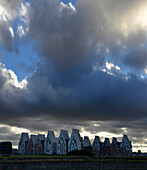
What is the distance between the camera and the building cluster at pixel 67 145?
8875cm

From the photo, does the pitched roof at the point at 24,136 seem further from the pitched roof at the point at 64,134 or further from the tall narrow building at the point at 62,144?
the pitched roof at the point at 64,134

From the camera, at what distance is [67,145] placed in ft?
301

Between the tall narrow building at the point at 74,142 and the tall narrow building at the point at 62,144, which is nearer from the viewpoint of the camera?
the tall narrow building at the point at 74,142

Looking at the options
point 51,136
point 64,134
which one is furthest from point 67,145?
point 51,136

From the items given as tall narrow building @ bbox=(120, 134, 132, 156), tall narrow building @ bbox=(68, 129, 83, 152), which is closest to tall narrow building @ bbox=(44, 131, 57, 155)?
tall narrow building @ bbox=(68, 129, 83, 152)

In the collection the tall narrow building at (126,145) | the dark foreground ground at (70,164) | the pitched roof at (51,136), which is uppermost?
the pitched roof at (51,136)

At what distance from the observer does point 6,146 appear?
94.1 meters

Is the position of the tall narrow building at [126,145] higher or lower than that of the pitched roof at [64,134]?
lower

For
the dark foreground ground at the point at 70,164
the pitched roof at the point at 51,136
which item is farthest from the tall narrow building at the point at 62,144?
the dark foreground ground at the point at 70,164

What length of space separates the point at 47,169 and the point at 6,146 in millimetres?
58968

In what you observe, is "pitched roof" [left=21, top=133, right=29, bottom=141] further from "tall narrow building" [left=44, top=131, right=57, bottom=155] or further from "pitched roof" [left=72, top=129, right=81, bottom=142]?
"pitched roof" [left=72, top=129, right=81, bottom=142]

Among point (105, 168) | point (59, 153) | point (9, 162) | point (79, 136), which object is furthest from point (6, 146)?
point (105, 168)

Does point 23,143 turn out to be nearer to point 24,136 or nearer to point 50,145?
point 24,136

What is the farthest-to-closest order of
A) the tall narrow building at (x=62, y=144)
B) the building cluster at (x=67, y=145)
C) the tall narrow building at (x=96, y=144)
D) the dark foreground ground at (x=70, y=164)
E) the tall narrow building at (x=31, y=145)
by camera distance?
the tall narrow building at (x=31, y=145) → the tall narrow building at (x=96, y=144) → the tall narrow building at (x=62, y=144) → the building cluster at (x=67, y=145) → the dark foreground ground at (x=70, y=164)
